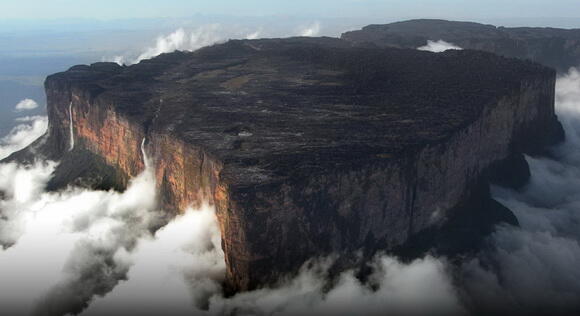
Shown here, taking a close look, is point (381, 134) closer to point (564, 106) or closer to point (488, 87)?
point (488, 87)

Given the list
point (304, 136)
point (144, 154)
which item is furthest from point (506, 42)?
point (144, 154)

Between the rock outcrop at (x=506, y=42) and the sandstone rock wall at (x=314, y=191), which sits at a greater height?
the rock outcrop at (x=506, y=42)

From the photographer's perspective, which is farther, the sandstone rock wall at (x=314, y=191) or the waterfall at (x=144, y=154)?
the waterfall at (x=144, y=154)

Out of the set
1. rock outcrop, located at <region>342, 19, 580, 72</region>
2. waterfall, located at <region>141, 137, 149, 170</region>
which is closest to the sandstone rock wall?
waterfall, located at <region>141, 137, 149, 170</region>

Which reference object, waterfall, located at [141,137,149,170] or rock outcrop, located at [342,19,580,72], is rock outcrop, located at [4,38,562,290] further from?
rock outcrop, located at [342,19,580,72]

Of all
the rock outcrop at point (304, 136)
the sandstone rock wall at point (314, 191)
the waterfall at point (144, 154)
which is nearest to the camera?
the sandstone rock wall at point (314, 191)

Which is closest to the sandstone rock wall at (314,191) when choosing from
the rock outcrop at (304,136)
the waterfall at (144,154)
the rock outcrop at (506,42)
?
the rock outcrop at (304,136)

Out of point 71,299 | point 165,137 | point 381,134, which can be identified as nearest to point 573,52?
point 381,134

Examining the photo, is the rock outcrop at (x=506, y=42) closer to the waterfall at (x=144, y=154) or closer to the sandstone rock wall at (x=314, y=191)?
the sandstone rock wall at (x=314, y=191)

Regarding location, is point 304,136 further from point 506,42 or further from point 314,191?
point 506,42
